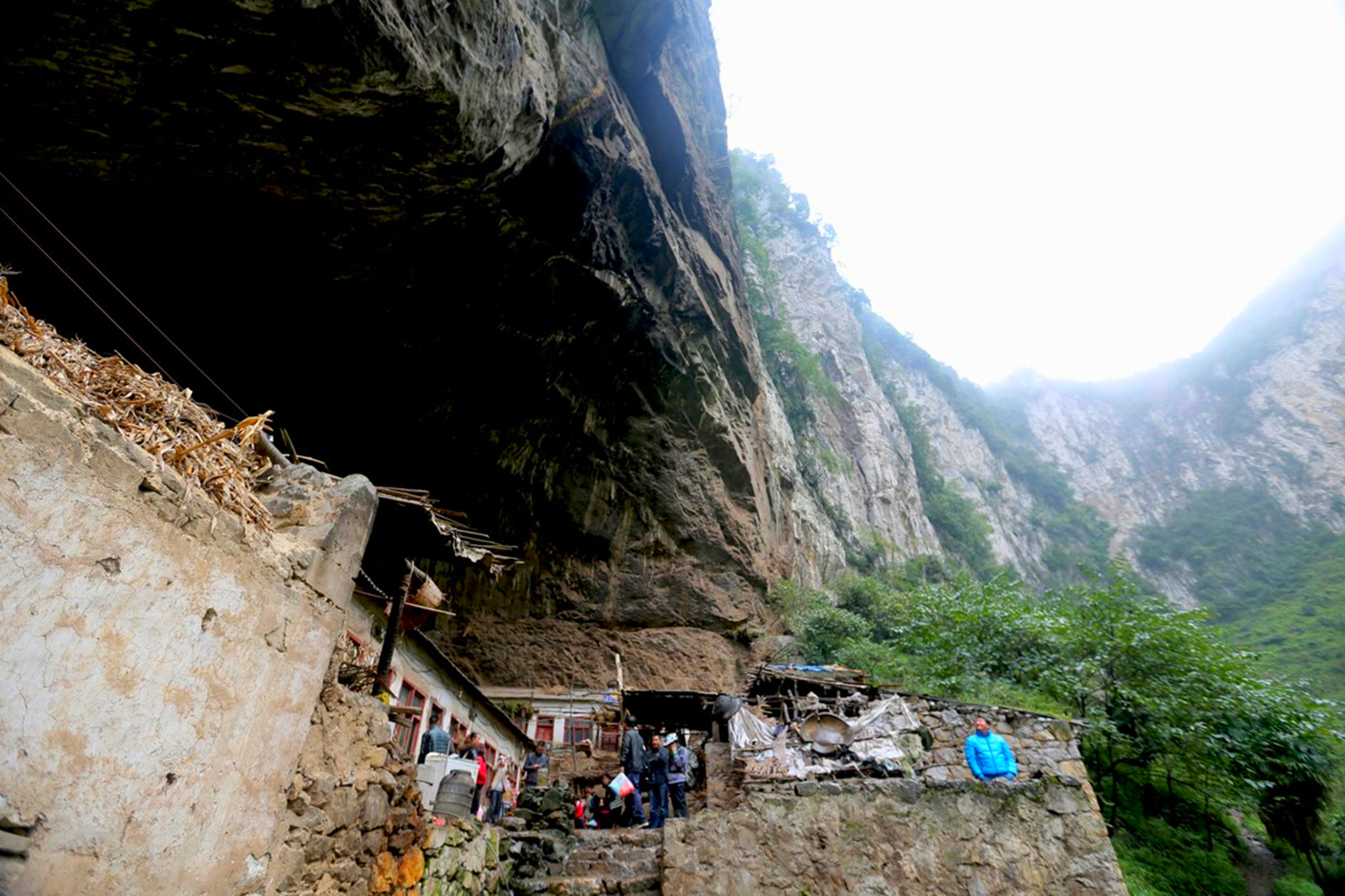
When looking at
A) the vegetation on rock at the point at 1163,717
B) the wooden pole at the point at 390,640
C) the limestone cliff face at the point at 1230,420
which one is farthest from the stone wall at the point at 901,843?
the limestone cliff face at the point at 1230,420

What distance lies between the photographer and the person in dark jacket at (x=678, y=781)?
29.0ft

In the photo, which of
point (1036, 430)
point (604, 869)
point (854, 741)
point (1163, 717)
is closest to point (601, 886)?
point (604, 869)

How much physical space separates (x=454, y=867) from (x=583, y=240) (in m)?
9.54

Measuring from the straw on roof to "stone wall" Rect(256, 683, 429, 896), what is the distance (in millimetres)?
1271

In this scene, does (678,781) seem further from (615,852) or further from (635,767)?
(615,852)

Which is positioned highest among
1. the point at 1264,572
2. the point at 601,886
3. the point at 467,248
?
the point at 1264,572

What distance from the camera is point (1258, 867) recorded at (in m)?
13.2

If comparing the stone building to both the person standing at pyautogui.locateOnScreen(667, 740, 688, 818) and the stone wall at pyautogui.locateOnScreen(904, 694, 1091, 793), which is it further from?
the stone wall at pyautogui.locateOnScreen(904, 694, 1091, 793)

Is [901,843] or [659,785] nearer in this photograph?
[901,843]

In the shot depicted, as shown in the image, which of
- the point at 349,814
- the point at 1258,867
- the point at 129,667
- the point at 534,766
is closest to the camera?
the point at 129,667

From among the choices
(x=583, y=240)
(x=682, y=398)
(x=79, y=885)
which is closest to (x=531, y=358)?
(x=583, y=240)

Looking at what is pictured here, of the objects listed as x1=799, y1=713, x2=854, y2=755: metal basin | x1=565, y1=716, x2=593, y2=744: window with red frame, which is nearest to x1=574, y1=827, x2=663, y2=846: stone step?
x1=799, y1=713, x2=854, y2=755: metal basin

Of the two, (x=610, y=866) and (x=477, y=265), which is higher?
(x=477, y=265)

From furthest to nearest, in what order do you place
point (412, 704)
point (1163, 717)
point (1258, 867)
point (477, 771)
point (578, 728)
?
point (578, 728), point (1258, 867), point (1163, 717), point (412, 704), point (477, 771)
